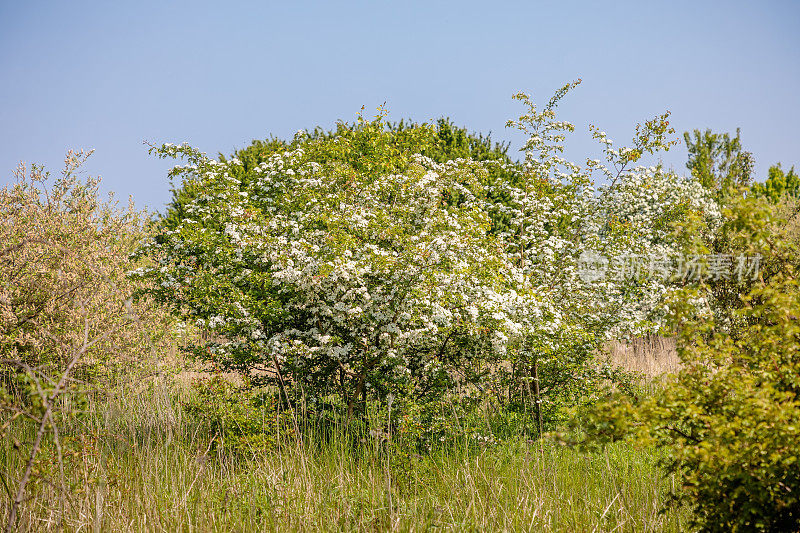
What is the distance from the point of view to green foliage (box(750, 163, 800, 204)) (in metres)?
20.7

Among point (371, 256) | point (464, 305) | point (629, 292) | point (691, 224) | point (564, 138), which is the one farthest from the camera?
point (564, 138)

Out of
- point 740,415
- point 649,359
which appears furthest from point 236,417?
point 649,359

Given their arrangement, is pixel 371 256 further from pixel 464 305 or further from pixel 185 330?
pixel 185 330

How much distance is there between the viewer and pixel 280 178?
284 inches

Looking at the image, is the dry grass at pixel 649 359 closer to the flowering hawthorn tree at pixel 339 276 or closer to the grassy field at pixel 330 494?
the flowering hawthorn tree at pixel 339 276

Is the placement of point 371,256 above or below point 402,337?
above

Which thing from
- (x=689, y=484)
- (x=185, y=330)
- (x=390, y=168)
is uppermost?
(x=390, y=168)

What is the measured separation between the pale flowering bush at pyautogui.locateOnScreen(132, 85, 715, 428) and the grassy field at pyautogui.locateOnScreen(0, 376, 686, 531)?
113 cm

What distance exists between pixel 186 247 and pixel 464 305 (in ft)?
10.5

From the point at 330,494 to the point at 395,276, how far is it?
2206mm

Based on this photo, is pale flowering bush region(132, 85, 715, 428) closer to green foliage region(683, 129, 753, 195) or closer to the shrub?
the shrub


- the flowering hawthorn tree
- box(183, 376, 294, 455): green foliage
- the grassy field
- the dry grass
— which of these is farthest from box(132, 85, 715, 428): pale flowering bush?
the dry grass

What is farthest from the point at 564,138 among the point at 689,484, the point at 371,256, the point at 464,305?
the point at 689,484

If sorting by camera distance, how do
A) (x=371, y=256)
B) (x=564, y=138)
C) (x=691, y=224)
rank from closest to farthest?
1. (x=691, y=224)
2. (x=371, y=256)
3. (x=564, y=138)
